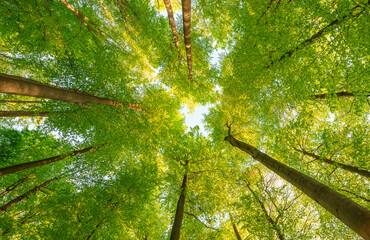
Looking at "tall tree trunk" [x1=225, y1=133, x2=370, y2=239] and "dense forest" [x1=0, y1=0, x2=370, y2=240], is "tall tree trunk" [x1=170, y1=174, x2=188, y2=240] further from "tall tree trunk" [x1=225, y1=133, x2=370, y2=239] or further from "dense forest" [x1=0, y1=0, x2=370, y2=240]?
"tall tree trunk" [x1=225, y1=133, x2=370, y2=239]

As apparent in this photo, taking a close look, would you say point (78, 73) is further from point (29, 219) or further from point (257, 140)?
point (257, 140)

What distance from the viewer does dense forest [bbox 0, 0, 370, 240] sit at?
184 inches

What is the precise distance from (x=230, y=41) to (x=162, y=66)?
5.22 m

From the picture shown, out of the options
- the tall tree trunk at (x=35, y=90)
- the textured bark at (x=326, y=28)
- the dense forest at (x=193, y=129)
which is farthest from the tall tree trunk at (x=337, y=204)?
the tall tree trunk at (x=35, y=90)

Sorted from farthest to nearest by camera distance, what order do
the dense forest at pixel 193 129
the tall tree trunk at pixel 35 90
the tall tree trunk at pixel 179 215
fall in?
the tall tree trunk at pixel 179 215
the dense forest at pixel 193 129
the tall tree trunk at pixel 35 90

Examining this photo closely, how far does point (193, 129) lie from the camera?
994 centimetres

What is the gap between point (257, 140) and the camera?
32.9 ft

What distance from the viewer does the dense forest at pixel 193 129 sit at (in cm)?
468

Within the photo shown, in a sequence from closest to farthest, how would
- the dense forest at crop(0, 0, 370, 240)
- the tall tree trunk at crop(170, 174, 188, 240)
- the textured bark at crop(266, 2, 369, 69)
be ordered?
the textured bark at crop(266, 2, 369, 69) → the dense forest at crop(0, 0, 370, 240) → the tall tree trunk at crop(170, 174, 188, 240)

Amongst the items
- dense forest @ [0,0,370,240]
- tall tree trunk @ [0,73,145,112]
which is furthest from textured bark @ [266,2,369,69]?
tall tree trunk @ [0,73,145,112]

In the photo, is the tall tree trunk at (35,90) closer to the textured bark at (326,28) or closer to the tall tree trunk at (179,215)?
the tall tree trunk at (179,215)

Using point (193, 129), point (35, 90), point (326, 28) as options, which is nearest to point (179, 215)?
point (193, 129)

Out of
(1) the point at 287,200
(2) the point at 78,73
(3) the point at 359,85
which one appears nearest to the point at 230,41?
(3) the point at 359,85

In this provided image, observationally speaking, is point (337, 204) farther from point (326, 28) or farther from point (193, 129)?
point (193, 129)
